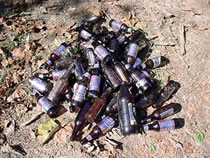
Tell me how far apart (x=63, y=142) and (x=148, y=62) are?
6.47 feet

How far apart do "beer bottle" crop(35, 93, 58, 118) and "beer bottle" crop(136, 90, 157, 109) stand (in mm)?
1289

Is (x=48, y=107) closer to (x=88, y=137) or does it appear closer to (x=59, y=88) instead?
(x=59, y=88)

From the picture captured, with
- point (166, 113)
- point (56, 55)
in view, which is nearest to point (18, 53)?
point (56, 55)

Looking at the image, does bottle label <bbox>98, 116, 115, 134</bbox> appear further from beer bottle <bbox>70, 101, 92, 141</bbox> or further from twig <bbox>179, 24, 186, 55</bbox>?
twig <bbox>179, 24, 186, 55</bbox>

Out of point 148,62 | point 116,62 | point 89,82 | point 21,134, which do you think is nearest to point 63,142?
point 21,134

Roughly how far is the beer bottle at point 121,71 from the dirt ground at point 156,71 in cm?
73

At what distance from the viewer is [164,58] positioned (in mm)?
5523

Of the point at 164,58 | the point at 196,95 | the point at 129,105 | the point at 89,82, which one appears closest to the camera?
the point at 129,105

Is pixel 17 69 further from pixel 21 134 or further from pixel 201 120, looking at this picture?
pixel 201 120

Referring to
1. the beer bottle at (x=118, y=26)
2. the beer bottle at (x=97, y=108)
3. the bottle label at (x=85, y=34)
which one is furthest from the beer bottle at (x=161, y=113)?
the bottle label at (x=85, y=34)

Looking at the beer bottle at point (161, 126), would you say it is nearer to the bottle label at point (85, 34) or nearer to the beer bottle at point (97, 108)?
the beer bottle at point (97, 108)

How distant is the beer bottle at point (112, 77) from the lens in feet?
15.6

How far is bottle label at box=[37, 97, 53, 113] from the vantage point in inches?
185

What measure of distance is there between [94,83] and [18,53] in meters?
1.79
